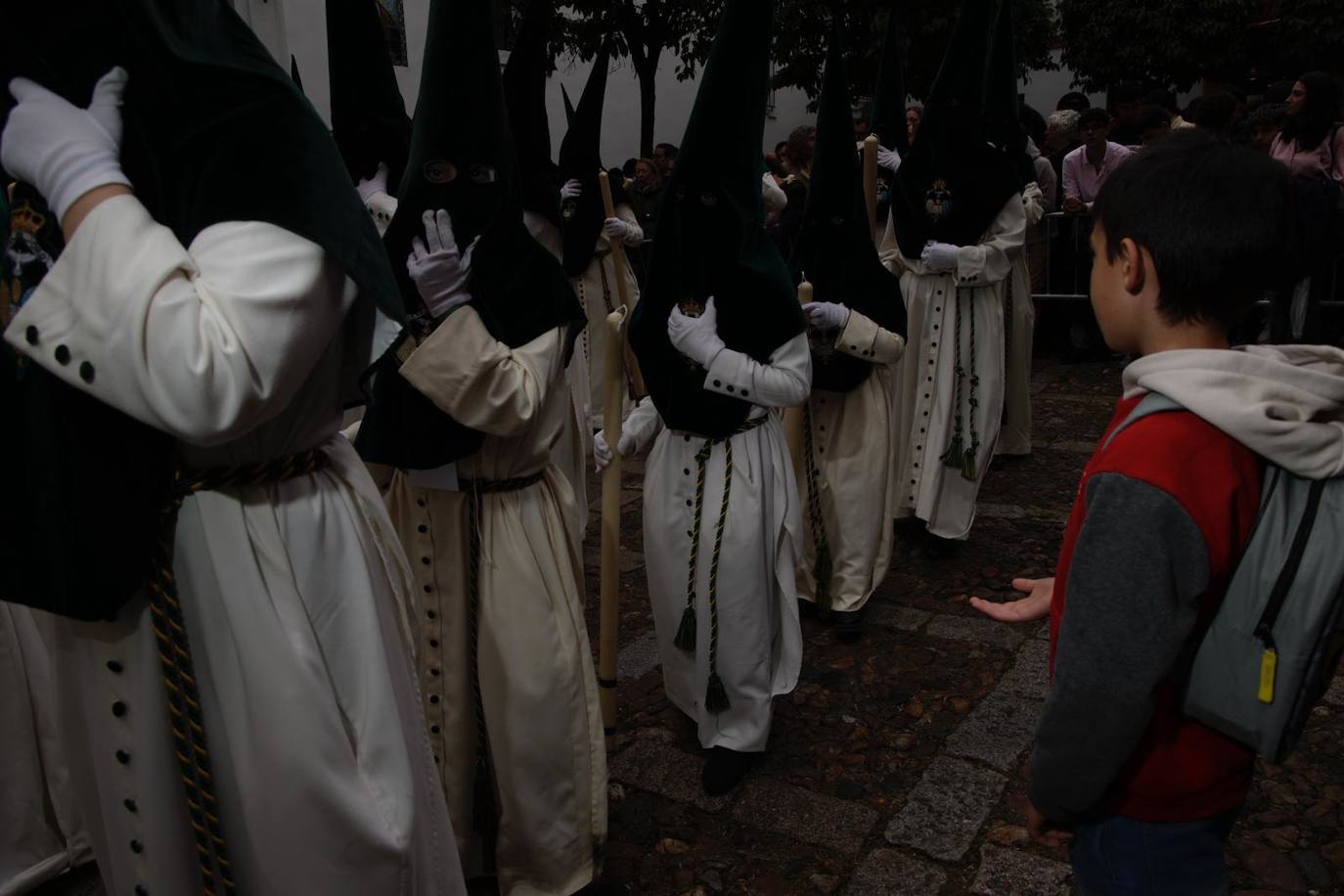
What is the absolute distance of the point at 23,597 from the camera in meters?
1.61

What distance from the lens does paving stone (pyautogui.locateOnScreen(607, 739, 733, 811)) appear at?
3.55 meters

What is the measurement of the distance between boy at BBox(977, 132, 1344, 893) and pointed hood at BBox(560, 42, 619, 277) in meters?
3.25

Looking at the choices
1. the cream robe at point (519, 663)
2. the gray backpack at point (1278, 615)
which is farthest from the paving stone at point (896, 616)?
the gray backpack at point (1278, 615)

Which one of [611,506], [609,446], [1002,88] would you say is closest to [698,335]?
[609,446]

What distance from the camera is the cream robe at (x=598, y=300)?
7535 mm

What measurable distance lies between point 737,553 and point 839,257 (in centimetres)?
173

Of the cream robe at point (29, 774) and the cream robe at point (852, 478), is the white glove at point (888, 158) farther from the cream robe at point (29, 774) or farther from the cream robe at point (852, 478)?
the cream robe at point (29, 774)

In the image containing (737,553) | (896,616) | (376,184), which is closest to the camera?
(737,553)

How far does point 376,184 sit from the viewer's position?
3789 millimetres

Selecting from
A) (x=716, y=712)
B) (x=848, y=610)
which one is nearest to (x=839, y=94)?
(x=848, y=610)

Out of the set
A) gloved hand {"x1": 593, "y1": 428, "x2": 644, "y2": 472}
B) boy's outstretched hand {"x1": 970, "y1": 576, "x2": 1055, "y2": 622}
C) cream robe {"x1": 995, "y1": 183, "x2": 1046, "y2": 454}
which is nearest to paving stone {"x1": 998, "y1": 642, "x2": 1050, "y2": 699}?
gloved hand {"x1": 593, "y1": 428, "x2": 644, "y2": 472}

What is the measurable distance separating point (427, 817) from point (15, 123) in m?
1.35

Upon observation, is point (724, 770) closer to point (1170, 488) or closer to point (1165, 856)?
point (1165, 856)

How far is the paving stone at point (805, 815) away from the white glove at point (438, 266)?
1.95m
